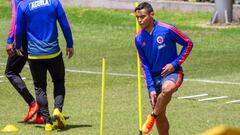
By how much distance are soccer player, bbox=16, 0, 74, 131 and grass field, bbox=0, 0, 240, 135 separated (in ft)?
1.42

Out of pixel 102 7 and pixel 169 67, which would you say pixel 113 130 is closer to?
pixel 169 67

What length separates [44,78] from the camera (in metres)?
11.5

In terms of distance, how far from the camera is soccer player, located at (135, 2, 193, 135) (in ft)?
31.1

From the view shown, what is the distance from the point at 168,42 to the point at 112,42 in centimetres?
1246

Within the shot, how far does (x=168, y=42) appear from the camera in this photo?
9562 millimetres

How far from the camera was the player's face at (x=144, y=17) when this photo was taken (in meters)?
9.30

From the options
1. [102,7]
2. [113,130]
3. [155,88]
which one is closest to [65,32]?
[113,130]

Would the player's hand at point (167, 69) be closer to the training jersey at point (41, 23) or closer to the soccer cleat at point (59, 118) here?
the soccer cleat at point (59, 118)

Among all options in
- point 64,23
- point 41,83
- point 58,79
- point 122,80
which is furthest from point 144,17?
point 122,80

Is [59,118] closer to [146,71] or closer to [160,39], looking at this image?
[146,71]

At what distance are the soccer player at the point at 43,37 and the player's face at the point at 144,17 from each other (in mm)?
2171

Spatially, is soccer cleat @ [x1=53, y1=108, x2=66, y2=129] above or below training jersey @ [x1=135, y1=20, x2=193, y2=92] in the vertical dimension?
below

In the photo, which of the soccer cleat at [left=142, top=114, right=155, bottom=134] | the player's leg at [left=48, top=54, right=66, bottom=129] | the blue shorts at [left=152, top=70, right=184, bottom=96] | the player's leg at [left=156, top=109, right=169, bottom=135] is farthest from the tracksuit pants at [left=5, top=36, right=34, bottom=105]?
the soccer cleat at [left=142, top=114, right=155, bottom=134]

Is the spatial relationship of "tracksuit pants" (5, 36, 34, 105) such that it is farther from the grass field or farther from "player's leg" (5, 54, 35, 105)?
the grass field
